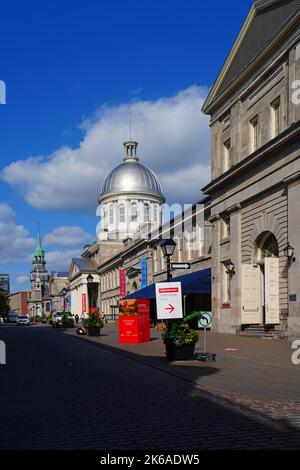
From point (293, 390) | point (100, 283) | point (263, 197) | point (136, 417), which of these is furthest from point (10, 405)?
point (100, 283)

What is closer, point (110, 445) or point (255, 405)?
point (110, 445)

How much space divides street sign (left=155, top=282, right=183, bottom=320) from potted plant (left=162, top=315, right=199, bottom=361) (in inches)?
13.4

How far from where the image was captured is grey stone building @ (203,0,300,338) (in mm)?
24469

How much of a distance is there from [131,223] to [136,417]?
302 ft

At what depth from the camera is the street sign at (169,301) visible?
16578 mm

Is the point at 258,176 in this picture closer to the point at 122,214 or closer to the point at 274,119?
the point at 274,119

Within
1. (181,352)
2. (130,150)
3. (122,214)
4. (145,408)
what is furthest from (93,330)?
(130,150)

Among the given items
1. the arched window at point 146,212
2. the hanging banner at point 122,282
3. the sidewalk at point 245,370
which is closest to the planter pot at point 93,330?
the sidewalk at point 245,370

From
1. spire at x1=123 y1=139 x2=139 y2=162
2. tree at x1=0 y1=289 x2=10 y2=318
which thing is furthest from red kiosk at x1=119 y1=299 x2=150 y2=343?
tree at x1=0 y1=289 x2=10 y2=318

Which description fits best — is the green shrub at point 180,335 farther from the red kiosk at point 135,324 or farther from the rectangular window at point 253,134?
the rectangular window at point 253,134

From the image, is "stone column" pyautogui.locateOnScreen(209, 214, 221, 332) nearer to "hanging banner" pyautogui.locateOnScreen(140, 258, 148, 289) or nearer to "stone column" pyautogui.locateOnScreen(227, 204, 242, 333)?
"stone column" pyautogui.locateOnScreen(227, 204, 242, 333)

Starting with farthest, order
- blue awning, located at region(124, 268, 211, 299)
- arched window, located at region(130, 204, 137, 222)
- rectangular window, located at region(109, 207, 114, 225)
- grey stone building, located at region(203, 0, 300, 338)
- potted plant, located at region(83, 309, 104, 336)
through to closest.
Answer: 1. rectangular window, located at region(109, 207, 114, 225)
2. arched window, located at region(130, 204, 137, 222)
3. blue awning, located at region(124, 268, 211, 299)
4. potted plant, located at region(83, 309, 104, 336)
5. grey stone building, located at region(203, 0, 300, 338)

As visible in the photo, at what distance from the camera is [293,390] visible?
10.9 meters

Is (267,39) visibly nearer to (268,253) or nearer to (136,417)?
(268,253)
